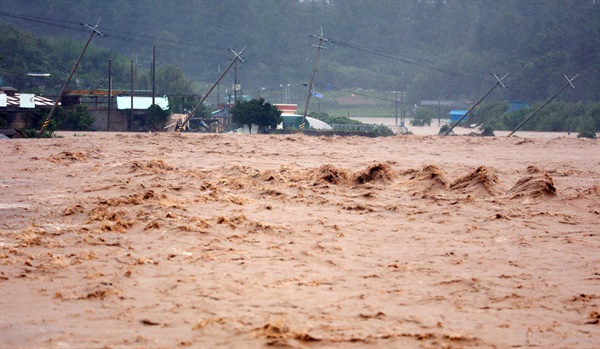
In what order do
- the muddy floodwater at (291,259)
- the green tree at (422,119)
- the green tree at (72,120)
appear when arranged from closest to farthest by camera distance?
1. the muddy floodwater at (291,259)
2. the green tree at (72,120)
3. the green tree at (422,119)

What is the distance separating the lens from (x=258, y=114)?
44.8 metres

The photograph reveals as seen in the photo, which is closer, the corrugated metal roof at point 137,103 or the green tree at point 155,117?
the green tree at point 155,117

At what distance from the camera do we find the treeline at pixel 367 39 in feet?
318

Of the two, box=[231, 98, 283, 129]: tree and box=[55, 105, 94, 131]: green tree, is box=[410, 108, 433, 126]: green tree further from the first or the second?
box=[55, 105, 94, 131]: green tree

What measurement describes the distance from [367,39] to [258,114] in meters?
86.2

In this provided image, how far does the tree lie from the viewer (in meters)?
44.9

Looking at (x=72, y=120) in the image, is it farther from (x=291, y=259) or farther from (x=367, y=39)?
(x=367, y=39)

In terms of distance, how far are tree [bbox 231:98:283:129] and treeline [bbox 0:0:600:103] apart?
45.5m

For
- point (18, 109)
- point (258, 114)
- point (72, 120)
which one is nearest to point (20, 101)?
point (18, 109)

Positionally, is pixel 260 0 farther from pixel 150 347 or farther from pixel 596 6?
pixel 150 347

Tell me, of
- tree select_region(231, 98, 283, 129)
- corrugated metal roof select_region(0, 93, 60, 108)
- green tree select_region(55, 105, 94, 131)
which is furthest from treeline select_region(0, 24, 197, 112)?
tree select_region(231, 98, 283, 129)

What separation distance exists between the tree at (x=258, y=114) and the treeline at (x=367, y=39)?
4552 centimetres

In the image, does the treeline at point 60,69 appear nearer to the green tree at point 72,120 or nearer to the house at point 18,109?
the green tree at point 72,120

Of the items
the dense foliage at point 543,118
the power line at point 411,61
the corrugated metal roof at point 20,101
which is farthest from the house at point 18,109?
the power line at point 411,61
